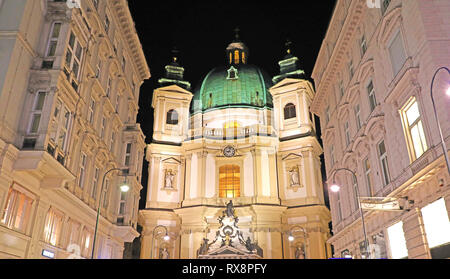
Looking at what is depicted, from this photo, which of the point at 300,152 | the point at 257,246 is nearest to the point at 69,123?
the point at 257,246

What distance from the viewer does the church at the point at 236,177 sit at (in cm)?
4772

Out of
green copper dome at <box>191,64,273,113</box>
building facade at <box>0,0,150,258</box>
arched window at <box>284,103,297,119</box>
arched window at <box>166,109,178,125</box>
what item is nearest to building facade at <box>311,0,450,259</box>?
building facade at <box>0,0,150,258</box>

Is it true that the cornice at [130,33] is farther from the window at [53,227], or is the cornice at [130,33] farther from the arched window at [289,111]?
the arched window at [289,111]

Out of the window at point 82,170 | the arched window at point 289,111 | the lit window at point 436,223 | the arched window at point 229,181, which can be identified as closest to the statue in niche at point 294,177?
the arched window at point 229,181

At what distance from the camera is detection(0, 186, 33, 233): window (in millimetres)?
16266

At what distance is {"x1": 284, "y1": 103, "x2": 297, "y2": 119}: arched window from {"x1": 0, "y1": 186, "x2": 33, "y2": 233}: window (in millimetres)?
43763

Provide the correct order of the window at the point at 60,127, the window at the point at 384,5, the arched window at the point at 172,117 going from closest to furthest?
the window at the point at 60,127, the window at the point at 384,5, the arched window at the point at 172,117

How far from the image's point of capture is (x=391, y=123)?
20688 millimetres

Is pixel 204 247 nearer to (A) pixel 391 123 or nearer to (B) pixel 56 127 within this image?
(B) pixel 56 127

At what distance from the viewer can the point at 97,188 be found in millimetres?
27281

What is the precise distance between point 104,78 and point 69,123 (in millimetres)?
8490

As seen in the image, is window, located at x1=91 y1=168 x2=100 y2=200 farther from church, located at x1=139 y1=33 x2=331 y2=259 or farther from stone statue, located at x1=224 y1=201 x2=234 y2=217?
stone statue, located at x1=224 y1=201 x2=234 y2=217

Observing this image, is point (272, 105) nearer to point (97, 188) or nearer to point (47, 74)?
point (97, 188)

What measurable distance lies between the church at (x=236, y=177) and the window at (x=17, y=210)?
27275mm
